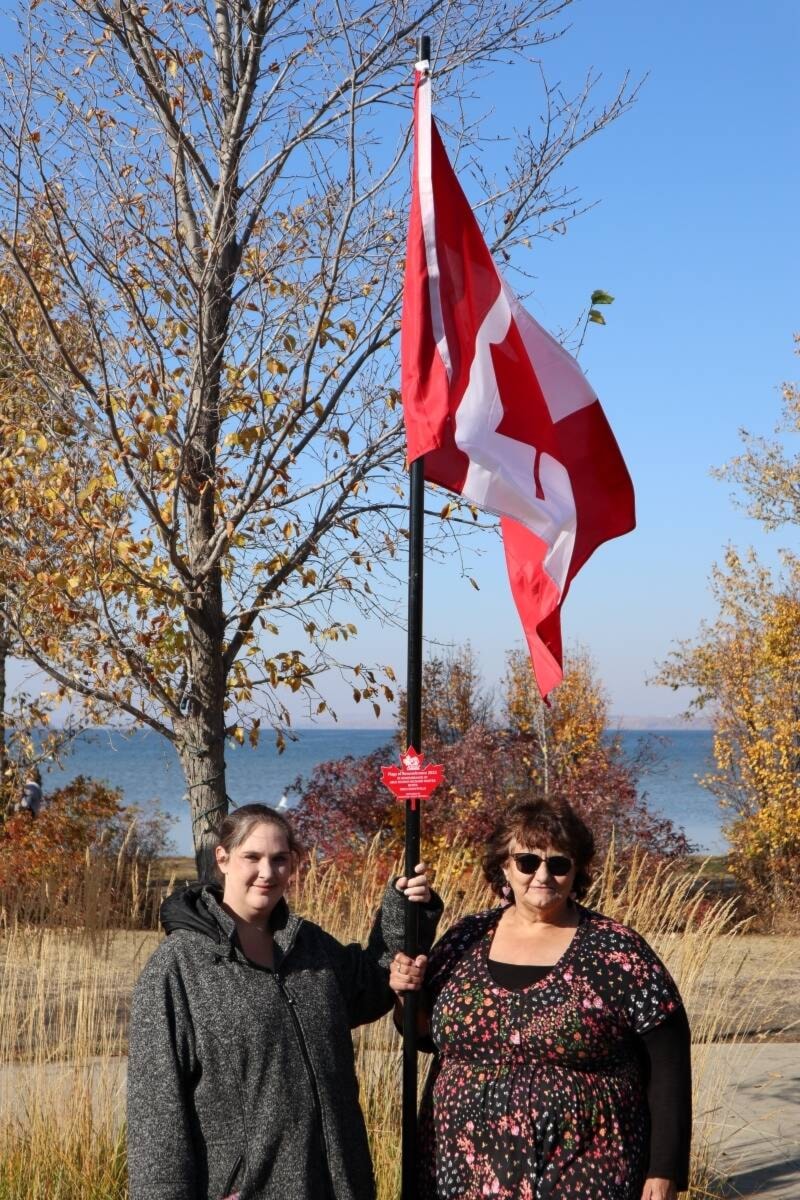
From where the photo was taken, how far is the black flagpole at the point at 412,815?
11.9ft

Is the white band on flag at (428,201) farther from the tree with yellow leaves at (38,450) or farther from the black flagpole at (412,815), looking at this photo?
the tree with yellow leaves at (38,450)

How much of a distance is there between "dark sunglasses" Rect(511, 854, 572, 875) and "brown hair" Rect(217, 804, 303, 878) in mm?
603

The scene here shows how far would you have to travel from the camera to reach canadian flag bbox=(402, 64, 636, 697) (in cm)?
420

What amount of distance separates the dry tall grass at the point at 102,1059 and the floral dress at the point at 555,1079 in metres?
2.09

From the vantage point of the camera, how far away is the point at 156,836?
56.1ft

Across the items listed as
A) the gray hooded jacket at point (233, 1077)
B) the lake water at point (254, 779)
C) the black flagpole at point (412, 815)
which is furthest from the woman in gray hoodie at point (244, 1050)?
the lake water at point (254, 779)

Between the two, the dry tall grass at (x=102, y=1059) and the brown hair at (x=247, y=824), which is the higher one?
the brown hair at (x=247, y=824)

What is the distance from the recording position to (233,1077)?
326 cm

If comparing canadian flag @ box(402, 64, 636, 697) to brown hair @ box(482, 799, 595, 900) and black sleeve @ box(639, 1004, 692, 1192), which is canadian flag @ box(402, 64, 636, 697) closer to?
brown hair @ box(482, 799, 595, 900)

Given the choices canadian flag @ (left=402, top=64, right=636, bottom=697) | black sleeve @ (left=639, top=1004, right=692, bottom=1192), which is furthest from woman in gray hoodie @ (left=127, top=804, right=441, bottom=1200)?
canadian flag @ (left=402, top=64, right=636, bottom=697)

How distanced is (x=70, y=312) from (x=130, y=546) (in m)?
1.33

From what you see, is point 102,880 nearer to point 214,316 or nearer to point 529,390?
point 214,316

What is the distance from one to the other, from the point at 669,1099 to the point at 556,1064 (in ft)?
0.96

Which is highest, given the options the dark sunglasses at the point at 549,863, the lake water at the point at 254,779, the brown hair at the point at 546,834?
the lake water at the point at 254,779
